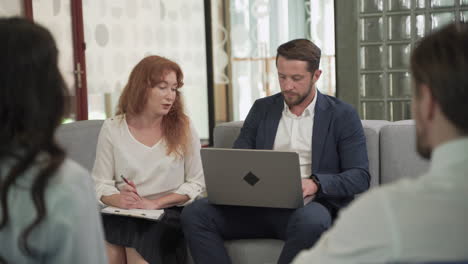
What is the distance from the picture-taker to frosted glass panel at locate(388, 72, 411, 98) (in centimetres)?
454

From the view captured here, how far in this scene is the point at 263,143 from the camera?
299 centimetres

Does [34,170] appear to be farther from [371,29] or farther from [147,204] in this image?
[371,29]

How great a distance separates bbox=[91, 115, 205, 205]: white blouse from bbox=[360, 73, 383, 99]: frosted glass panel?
7.06ft

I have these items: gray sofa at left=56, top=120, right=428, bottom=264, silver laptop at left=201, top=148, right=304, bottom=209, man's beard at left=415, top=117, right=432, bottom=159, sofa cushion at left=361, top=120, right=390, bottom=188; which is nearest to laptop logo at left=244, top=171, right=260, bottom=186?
silver laptop at left=201, top=148, right=304, bottom=209

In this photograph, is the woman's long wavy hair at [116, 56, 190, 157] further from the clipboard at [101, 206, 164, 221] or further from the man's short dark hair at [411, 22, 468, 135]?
the man's short dark hair at [411, 22, 468, 135]

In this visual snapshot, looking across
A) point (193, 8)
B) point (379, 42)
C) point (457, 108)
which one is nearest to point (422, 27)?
point (379, 42)

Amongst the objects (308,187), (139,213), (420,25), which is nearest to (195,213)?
(139,213)

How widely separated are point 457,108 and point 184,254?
6.61ft

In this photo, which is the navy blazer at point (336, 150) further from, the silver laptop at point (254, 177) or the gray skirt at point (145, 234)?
the gray skirt at point (145, 234)

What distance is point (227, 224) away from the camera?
2750mm

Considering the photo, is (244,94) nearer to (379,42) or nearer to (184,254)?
(379,42)

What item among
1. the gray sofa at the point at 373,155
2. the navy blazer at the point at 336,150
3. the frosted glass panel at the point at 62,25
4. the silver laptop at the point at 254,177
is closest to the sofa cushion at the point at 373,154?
the gray sofa at the point at 373,155

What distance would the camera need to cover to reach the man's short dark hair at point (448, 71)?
99cm

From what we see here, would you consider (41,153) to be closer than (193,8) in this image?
Yes
